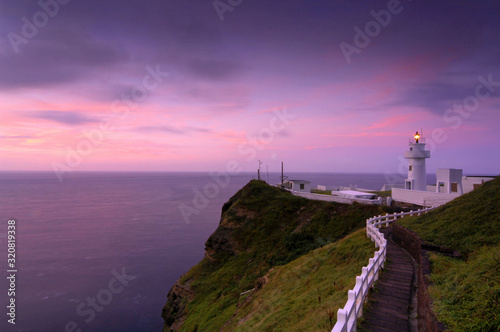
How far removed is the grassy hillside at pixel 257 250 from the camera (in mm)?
19391

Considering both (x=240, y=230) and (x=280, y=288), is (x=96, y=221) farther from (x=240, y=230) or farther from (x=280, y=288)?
(x=280, y=288)

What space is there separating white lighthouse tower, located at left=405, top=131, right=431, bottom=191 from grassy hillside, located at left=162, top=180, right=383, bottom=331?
42.8 ft

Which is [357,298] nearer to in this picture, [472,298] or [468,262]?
[472,298]

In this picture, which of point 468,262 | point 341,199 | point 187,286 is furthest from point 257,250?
point 468,262

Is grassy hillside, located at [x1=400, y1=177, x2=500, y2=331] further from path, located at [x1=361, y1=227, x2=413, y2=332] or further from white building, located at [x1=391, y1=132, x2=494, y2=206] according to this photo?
white building, located at [x1=391, y1=132, x2=494, y2=206]

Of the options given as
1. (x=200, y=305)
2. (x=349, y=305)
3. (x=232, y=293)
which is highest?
(x=349, y=305)

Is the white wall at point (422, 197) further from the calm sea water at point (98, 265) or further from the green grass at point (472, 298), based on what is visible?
the calm sea water at point (98, 265)

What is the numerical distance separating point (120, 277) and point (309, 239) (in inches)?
1548

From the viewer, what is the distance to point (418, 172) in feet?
128

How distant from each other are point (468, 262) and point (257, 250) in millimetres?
24869

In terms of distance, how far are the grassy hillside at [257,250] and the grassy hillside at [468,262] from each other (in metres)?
4.03

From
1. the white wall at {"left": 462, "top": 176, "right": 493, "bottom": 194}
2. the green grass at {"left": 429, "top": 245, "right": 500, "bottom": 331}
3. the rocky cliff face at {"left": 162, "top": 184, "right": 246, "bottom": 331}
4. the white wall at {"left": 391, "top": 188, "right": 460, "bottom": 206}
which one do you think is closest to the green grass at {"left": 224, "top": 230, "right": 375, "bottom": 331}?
the green grass at {"left": 429, "top": 245, "right": 500, "bottom": 331}

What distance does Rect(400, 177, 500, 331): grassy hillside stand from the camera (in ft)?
16.6

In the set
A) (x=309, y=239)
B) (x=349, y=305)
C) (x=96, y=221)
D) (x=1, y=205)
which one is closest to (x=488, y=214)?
(x=349, y=305)
